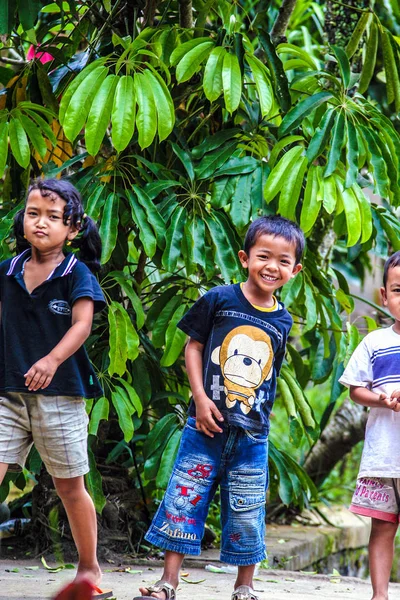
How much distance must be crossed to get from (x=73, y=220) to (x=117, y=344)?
0.63m

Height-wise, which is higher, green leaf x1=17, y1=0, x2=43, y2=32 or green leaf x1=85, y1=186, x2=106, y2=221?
green leaf x1=17, y1=0, x2=43, y2=32

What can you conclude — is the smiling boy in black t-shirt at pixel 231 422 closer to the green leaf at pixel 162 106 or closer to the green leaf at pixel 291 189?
the green leaf at pixel 291 189

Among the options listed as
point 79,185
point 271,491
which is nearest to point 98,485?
point 271,491

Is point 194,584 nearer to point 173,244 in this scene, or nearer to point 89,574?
point 89,574

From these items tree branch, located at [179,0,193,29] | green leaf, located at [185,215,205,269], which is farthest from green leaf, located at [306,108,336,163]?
tree branch, located at [179,0,193,29]

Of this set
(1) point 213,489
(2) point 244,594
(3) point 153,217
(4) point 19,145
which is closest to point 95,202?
(3) point 153,217

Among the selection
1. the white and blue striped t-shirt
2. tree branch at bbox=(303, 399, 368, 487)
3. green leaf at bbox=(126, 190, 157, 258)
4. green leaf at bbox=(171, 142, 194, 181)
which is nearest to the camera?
the white and blue striped t-shirt

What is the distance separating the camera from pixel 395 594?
3086mm

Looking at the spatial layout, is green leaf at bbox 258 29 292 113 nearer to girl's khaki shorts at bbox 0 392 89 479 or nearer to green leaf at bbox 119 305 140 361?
green leaf at bbox 119 305 140 361

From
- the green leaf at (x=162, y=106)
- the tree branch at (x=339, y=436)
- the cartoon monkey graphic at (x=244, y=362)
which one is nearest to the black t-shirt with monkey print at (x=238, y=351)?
the cartoon monkey graphic at (x=244, y=362)

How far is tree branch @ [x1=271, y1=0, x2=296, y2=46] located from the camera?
143 inches

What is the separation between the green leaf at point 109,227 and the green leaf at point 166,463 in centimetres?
74

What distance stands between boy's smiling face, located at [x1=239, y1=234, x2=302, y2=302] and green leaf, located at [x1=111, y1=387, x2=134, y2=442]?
0.77m

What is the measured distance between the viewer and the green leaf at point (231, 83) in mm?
2840
